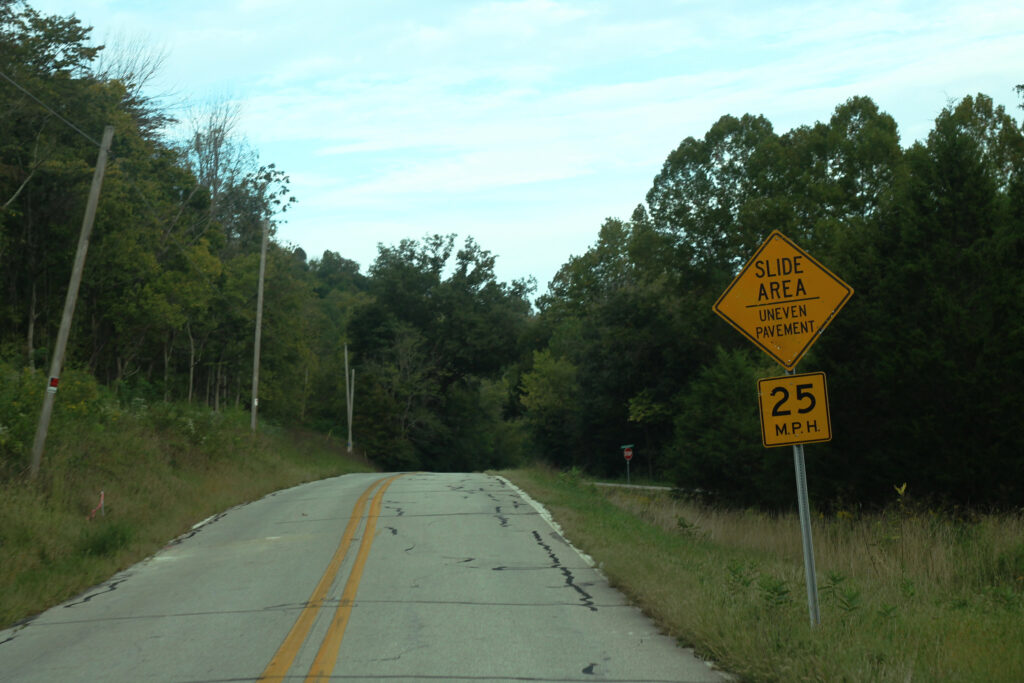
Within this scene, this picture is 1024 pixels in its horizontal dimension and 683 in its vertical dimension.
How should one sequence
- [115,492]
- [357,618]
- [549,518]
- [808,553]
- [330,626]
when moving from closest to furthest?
[808,553] < [330,626] < [357,618] < [549,518] < [115,492]

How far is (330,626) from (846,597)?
471cm

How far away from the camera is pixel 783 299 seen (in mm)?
7832

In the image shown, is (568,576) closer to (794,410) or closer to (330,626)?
(330,626)

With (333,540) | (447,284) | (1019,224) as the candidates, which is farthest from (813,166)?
(333,540)

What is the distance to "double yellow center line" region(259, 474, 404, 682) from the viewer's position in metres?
6.79

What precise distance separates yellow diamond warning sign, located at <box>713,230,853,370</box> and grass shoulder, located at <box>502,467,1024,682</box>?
222 centimetres

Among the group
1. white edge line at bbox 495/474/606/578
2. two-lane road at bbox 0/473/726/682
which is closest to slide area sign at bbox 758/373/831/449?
two-lane road at bbox 0/473/726/682

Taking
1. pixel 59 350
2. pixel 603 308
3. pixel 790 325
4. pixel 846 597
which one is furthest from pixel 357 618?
pixel 603 308

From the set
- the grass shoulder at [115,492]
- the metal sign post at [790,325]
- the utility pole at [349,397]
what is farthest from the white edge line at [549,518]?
the utility pole at [349,397]

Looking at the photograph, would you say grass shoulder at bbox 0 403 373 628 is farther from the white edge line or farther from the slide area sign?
the slide area sign

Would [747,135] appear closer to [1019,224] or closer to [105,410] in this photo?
[1019,224]

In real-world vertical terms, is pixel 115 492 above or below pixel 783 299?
below

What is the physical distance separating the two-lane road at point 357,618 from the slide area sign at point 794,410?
2.02m

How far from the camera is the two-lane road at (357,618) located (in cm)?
690
